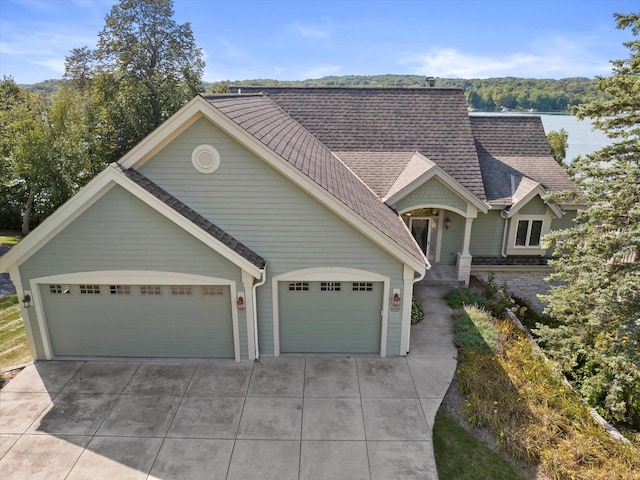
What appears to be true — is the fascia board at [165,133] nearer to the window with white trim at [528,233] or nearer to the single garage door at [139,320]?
the single garage door at [139,320]

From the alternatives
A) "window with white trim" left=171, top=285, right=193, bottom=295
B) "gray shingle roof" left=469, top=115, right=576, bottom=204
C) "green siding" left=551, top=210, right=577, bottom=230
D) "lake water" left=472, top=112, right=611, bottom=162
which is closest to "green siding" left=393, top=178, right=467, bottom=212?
"gray shingle roof" left=469, top=115, right=576, bottom=204

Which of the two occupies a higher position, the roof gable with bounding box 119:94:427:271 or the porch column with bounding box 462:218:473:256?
the roof gable with bounding box 119:94:427:271

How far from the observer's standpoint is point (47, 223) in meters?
10.1

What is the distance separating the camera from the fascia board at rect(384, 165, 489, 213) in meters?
15.7

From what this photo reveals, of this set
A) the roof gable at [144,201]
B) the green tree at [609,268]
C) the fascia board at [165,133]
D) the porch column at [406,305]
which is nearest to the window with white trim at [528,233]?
the green tree at [609,268]

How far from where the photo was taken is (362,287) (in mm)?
11367

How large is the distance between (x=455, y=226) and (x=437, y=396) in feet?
30.1

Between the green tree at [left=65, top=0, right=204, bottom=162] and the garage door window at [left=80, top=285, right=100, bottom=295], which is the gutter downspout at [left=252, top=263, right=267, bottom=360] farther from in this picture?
the green tree at [left=65, top=0, right=204, bottom=162]

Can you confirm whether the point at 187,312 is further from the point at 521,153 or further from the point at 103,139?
the point at 103,139

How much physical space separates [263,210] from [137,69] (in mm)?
28935

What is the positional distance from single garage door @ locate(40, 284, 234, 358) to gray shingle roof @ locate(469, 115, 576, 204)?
1231cm

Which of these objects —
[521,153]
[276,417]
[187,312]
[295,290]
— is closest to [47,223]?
[187,312]

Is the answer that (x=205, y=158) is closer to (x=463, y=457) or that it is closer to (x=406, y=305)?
(x=406, y=305)

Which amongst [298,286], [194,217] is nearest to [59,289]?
[194,217]
